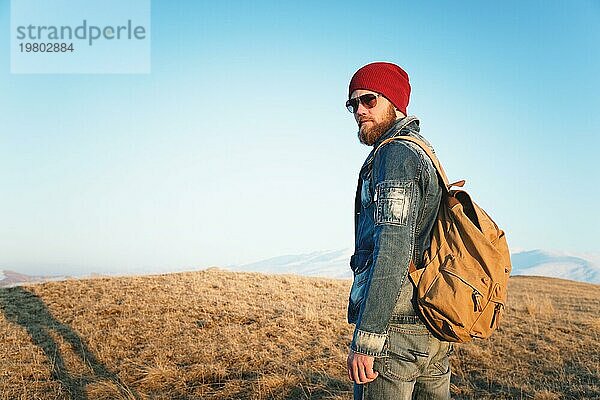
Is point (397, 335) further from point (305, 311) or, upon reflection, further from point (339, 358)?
point (305, 311)

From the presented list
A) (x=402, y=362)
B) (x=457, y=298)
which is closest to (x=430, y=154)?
(x=457, y=298)

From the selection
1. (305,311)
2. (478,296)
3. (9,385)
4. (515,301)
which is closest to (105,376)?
(9,385)

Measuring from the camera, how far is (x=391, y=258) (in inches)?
88.7

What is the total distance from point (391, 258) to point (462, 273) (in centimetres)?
35

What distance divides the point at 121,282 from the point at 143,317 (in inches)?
175

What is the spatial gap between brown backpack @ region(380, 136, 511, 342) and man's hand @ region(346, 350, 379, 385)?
345 millimetres

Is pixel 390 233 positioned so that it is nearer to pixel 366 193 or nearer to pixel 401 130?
pixel 366 193

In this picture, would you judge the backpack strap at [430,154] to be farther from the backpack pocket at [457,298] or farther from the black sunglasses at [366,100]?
the backpack pocket at [457,298]

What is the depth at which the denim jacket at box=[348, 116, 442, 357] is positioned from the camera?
2.26 m

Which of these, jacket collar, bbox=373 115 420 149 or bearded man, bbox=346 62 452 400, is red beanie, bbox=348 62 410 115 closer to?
bearded man, bbox=346 62 452 400

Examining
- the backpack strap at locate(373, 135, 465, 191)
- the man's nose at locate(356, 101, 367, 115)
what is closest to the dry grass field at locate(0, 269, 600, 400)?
the backpack strap at locate(373, 135, 465, 191)

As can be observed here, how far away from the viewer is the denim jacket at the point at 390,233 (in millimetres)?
2260

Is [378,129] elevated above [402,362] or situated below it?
above

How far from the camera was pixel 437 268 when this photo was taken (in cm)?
235
